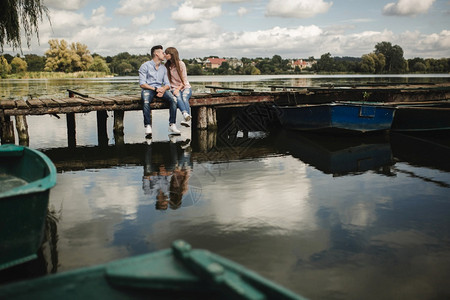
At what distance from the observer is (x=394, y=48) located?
122688mm

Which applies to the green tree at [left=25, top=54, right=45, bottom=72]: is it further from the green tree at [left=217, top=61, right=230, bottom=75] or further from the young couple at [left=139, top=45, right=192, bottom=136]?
the young couple at [left=139, top=45, right=192, bottom=136]

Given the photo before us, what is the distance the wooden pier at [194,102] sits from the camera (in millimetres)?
11039

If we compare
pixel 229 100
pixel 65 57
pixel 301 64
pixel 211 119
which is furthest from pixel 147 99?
pixel 301 64

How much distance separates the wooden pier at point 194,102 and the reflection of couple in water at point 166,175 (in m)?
2.03

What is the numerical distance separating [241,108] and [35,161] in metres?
10.9

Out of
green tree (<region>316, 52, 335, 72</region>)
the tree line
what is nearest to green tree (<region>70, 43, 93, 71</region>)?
the tree line

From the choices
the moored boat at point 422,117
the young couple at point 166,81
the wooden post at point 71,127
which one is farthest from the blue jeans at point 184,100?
the moored boat at point 422,117

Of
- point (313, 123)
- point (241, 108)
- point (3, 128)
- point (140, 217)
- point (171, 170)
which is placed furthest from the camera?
point (241, 108)

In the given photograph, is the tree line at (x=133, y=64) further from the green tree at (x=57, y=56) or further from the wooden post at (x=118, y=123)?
the wooden post at (x=118, y=123)

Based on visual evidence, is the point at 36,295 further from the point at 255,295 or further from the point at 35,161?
the point at 35,161

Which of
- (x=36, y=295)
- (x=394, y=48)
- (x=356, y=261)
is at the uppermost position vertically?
(x=394, y=48)

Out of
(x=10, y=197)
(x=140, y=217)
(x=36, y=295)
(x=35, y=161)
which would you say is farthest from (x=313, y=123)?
(x=36, y=295)

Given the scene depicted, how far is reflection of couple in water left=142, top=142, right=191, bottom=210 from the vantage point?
20.5 ft

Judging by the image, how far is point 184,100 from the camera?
11.9 m
